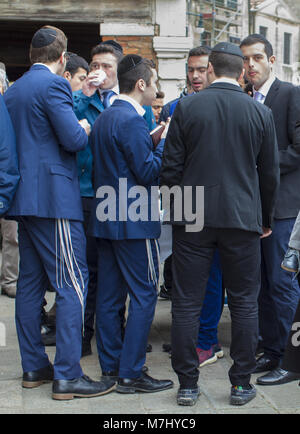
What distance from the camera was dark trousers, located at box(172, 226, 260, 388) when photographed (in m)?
3.49

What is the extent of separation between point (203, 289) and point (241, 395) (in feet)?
2.00

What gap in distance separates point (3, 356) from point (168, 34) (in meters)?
5.79

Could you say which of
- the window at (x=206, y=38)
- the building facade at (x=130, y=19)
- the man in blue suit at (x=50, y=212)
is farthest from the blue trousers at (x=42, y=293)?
the window at (x=206, y=38)

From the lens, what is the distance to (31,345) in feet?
12.4

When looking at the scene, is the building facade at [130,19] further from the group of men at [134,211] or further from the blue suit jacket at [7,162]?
the blue suit jacket at [7,162]

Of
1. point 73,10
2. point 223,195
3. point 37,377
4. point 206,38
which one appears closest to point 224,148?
point 223,195

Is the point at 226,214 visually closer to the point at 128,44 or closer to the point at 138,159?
the point at 138,159

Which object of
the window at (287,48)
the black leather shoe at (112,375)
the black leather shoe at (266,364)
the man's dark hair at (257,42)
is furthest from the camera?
the window at (287,48)

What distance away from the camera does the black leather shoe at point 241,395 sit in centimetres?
353

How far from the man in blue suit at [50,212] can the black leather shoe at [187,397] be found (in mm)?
439

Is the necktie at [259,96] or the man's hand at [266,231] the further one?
the necktie at [259,96]

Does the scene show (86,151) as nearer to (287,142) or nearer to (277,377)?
(287,142)

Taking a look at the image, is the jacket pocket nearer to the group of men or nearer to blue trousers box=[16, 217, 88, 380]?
the group of men

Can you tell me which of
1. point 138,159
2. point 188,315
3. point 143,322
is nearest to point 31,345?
point 143,322
